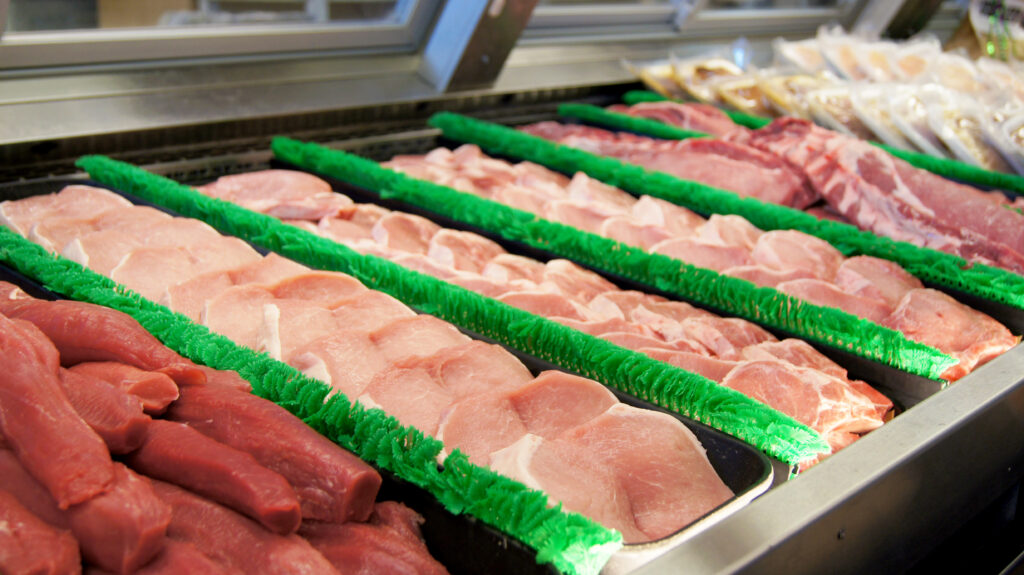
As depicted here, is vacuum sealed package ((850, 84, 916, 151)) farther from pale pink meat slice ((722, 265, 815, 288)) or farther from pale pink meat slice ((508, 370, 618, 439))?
pale pink meat slice ((508, 370, 618, 439))

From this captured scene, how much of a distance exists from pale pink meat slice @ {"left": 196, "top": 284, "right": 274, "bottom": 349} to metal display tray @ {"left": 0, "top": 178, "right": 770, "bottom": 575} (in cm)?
54

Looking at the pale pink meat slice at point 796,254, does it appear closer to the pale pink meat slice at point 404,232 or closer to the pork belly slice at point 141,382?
the pale pink meat slice at point 404,232

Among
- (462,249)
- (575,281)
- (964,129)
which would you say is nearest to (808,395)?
(575,281)

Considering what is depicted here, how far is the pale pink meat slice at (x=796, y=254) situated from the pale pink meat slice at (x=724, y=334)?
0.41 meters

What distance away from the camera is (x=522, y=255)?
2.40m

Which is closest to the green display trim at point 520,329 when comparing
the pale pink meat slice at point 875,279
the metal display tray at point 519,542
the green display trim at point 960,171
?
the metal display tray at point 519,542

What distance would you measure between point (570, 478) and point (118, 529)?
0.59m

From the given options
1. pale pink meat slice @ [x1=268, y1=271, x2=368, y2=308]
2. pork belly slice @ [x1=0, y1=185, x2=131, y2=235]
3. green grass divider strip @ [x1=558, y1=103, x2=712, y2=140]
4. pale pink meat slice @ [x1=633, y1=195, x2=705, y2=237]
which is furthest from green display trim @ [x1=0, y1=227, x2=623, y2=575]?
green grass divider strip @ [x1=558, y1=103, x2=712, y2=140]

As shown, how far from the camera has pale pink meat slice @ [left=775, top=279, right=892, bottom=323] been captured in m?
2.14

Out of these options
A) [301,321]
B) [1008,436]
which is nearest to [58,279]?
[301,321]

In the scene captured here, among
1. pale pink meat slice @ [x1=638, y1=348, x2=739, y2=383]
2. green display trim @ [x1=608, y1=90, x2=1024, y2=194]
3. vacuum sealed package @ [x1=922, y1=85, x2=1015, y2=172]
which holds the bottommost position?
pale pink meat slice @ [x1=638, y1=348, x2=739, y2=383]

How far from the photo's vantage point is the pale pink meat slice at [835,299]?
84.2 inches

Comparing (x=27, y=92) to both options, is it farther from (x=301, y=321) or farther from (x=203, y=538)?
(x=203, y=538)

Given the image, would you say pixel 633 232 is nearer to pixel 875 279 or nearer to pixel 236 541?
pixel 875 279
